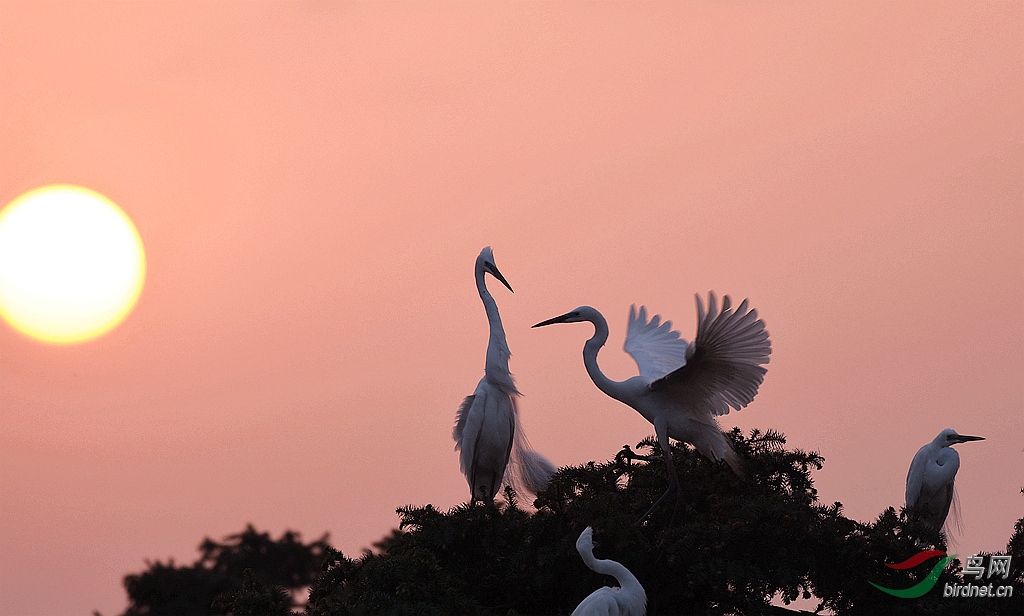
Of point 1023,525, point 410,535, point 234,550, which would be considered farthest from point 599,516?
point 234,550

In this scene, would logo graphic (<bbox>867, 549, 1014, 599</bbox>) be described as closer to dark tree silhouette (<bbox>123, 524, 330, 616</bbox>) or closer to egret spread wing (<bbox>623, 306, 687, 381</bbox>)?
egret spread wing (<bbox>623, 306, 687, 381</bbox>)

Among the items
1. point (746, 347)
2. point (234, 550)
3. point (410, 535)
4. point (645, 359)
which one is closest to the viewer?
point (410, 535)

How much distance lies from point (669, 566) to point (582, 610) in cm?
69

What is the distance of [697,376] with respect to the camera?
11.1 metres

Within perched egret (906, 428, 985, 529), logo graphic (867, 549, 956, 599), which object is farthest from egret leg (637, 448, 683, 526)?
perched egret (906, 428, 985, 529)

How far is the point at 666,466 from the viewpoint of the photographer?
1117 cm

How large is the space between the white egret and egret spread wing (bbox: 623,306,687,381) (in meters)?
3.60

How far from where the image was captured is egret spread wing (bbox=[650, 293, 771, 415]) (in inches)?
404

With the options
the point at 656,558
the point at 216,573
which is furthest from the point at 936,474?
the point at 216,573

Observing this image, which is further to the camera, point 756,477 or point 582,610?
point 756,477

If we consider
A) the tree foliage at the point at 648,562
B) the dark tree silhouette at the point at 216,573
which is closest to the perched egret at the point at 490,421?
the tree foliage at the point at 648,562

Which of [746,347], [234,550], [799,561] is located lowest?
[799,561]

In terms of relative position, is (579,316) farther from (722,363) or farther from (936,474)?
(936,474)

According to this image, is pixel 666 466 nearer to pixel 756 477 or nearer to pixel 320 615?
pixel 756 477
